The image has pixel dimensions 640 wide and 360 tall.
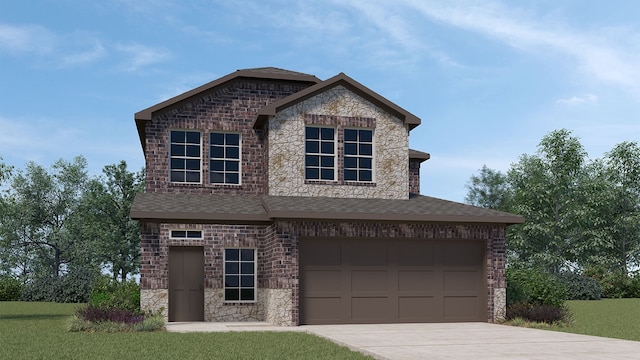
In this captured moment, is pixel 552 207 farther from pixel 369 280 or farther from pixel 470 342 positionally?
pixel 470 342

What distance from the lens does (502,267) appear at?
2262cm

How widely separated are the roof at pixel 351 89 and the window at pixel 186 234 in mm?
4341

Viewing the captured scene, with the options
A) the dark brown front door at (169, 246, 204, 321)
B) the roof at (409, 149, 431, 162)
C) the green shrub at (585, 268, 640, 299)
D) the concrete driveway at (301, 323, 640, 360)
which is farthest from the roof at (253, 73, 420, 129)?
the green shrub at (585, 268, 640, 299)

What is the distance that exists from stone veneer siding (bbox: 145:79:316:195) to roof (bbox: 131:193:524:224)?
2.79 ft

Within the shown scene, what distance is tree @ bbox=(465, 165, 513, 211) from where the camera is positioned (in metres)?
69.3

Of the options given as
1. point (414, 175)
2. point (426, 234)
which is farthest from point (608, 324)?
point (414, 175)

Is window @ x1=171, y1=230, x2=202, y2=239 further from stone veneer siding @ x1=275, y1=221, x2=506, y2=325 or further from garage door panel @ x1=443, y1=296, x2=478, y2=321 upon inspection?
garage door panel @ x1=443, y1=296, x2=478, y2=321

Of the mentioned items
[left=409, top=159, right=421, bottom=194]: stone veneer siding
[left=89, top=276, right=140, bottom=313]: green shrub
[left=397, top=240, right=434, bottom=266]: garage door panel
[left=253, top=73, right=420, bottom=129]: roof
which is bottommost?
[left=89, top=276, right=140, bottom=313]: green shrub

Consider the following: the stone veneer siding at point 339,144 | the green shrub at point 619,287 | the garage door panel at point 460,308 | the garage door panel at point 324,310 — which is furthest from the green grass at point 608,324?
the green shrub at point 619,287

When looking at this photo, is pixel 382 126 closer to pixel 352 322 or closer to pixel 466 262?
pixel 466 262

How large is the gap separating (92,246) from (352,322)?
31.6 meters

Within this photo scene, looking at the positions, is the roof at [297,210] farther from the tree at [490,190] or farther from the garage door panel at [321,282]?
the tree at [490,190]

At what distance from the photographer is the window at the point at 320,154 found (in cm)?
2408

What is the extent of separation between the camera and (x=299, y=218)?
20.7 metres
